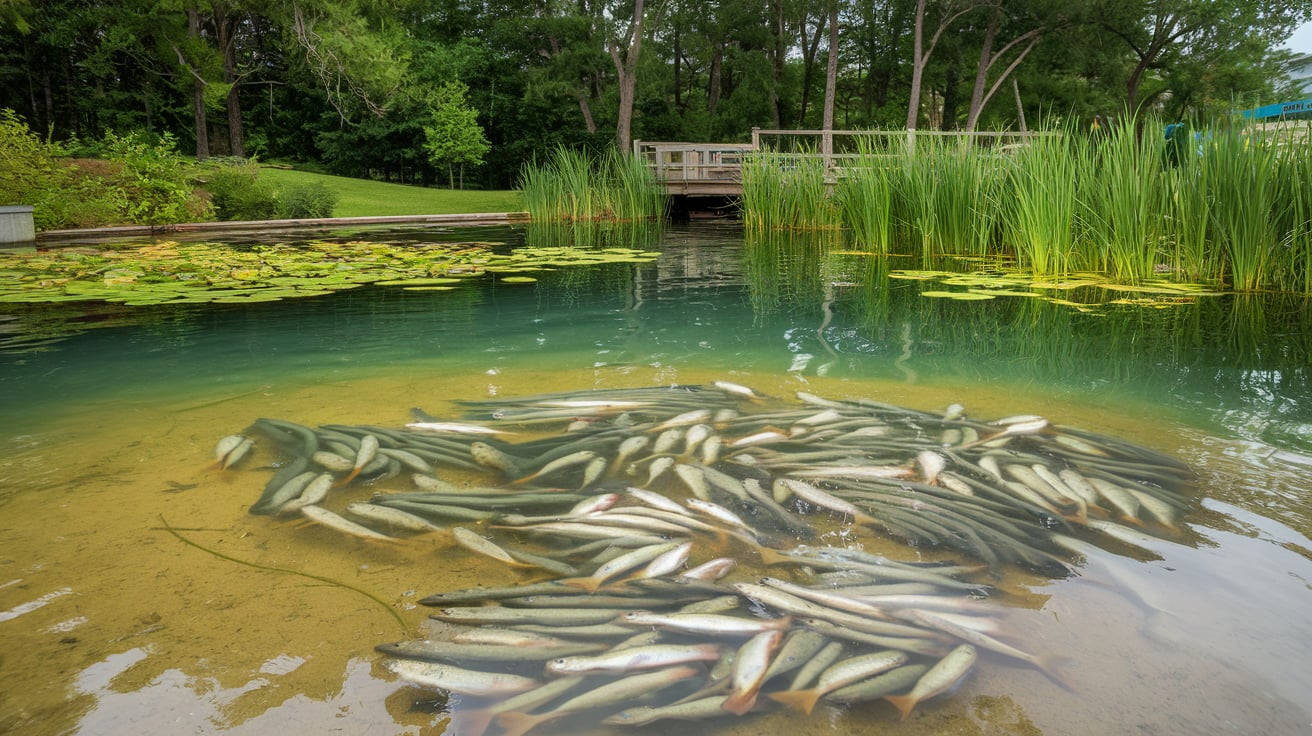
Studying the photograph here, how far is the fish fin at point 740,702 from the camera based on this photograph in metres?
1.17

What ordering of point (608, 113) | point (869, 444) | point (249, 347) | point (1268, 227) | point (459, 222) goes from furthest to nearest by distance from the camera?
point (608, 113) < point (459, 222) < point (1268, 227) < point (249, 347) < point (869, 444)

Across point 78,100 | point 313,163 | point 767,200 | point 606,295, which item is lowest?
point 606,295

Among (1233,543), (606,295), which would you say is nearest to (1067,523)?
Answer: (1233,543)

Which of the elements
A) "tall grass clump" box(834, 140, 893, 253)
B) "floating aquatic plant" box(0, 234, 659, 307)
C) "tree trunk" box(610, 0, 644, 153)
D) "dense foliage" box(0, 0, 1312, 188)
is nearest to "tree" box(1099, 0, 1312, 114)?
"dense foliage" box(0, 0, 1312, 188)

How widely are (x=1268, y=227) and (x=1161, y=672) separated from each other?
488 centimetres

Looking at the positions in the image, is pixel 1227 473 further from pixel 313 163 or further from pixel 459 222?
pixel 313 163

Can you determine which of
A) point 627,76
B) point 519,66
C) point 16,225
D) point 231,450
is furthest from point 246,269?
point 519,66

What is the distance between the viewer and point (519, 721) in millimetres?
1154

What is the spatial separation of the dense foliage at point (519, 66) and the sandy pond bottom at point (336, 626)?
16.0m

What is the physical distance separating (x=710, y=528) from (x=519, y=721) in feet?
2.29

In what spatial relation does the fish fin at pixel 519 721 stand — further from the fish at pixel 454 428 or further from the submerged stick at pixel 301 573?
the fish at pixel 454 428

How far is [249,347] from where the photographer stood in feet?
12.7

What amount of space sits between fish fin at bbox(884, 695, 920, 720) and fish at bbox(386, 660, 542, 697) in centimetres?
54

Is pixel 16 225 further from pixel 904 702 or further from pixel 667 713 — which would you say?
pixel 904 702
